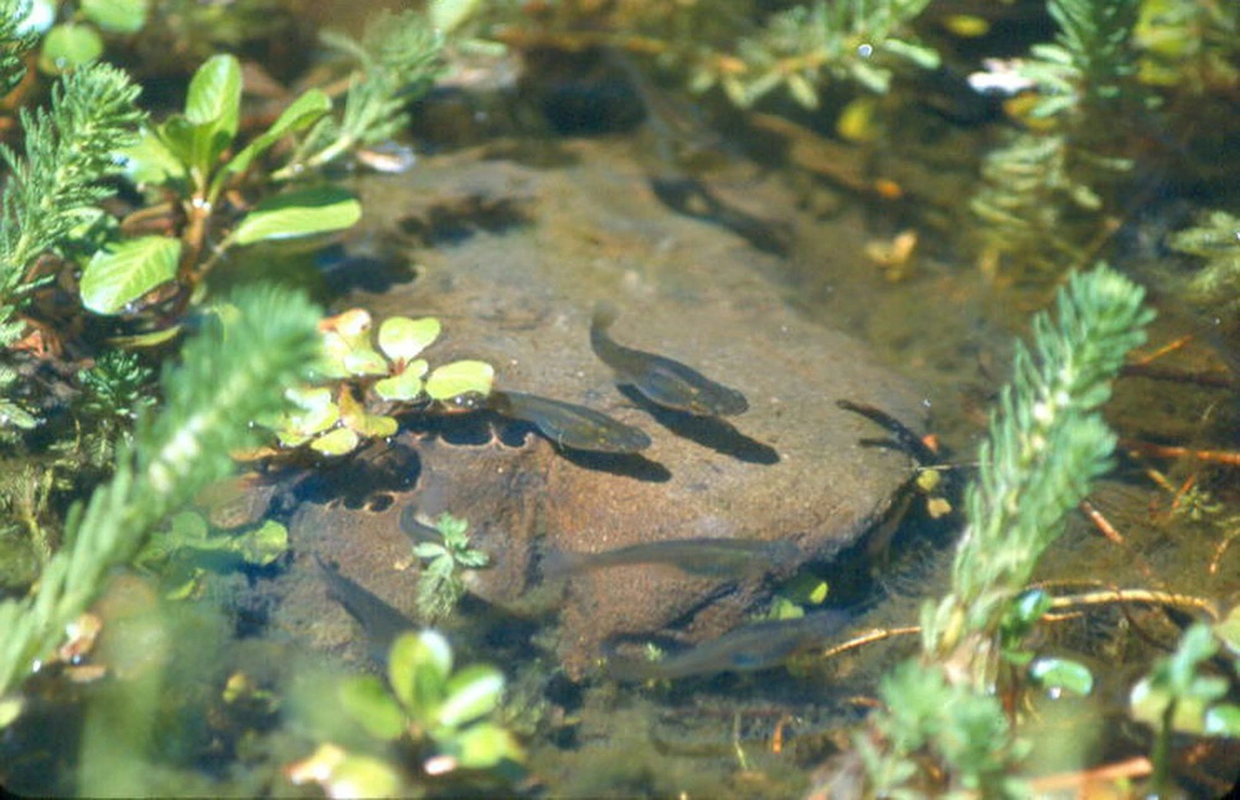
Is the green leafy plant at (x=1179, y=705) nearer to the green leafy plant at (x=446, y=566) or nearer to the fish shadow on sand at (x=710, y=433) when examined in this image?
the fish shadow on sand at (x=710, y=433)

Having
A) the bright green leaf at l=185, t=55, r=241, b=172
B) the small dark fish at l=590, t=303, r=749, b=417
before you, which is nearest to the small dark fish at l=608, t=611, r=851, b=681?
the small dark fish at l=590, t=303, r=749, b=417

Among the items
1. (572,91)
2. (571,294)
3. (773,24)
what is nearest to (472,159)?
(572,91)

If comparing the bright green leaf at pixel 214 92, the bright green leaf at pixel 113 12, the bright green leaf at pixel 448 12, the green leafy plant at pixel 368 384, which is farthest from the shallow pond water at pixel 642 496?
the bright green leaf at pixel 113 12

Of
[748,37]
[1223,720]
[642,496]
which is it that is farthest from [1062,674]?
[748,37]

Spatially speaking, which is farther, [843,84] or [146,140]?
[843,84]

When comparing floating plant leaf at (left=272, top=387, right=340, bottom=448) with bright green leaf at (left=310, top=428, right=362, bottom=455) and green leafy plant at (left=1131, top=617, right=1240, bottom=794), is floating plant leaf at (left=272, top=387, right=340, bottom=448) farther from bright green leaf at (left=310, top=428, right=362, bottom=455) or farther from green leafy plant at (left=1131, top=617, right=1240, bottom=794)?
green leafy plant at (left=1131, top=617, right=1240, bottom=794)

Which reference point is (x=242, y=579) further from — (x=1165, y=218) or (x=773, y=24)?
(x=1165, y=218)

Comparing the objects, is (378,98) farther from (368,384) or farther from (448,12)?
(368,384)
